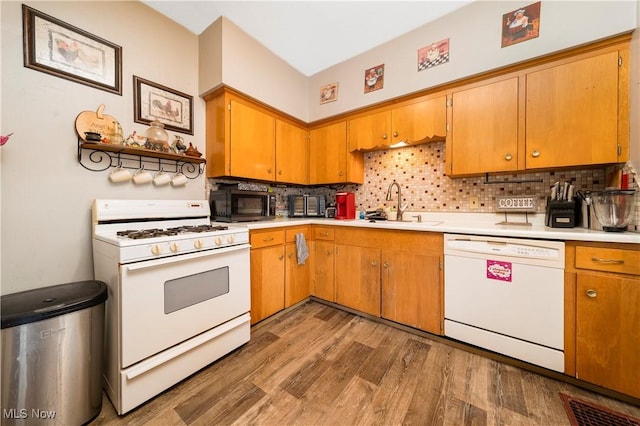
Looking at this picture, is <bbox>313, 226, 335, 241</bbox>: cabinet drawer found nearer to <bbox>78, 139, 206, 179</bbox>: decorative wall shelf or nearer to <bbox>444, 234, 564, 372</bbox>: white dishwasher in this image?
→ <bbox>444, 234, 564, 372</bbox>: white dishwasher

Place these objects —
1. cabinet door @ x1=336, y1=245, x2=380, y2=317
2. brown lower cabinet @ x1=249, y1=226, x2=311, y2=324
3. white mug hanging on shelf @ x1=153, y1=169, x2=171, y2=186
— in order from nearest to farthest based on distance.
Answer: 1. white mug hanging on shelf @ x1=153, y1=169, x2=171, y2=186
2. brown lower cabinet @ x1=249, y1=226, x2=311, y2=324
3. cabinet door @ x1=336, y1=245, x2=380, y2=317

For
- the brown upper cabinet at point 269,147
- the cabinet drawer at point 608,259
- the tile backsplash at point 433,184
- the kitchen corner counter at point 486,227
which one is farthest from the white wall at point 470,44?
the cabinet drawer at point 608,259

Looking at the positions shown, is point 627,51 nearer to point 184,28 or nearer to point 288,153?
point 288,153

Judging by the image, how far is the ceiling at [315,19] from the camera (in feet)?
6.37

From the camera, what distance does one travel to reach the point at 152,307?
1.32m

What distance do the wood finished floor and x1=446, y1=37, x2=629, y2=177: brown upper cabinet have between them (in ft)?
4.80

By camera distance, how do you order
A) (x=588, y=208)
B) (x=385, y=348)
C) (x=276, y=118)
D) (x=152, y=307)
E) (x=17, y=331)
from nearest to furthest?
(x=17, y=331) → (x=152, y=307) → (x=588, y=208) → (x=385, y=348) → (x=276, y=118)

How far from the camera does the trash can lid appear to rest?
1009mm

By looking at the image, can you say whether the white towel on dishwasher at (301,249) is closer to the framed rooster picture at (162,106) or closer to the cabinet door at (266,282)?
the cabinet door at (266,282)

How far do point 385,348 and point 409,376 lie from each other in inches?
12.0

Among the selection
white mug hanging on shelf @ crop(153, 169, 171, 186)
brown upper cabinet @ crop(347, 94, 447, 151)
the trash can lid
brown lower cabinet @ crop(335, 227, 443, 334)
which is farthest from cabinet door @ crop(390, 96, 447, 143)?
the trash can lid

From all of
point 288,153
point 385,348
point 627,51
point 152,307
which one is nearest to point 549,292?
point 385,348

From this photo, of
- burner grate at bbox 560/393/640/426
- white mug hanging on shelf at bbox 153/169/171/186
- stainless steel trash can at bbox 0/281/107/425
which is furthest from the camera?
white mug hanging on shelf at bbox 153/169/171/186

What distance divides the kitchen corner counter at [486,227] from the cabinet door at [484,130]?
47 centimetres
